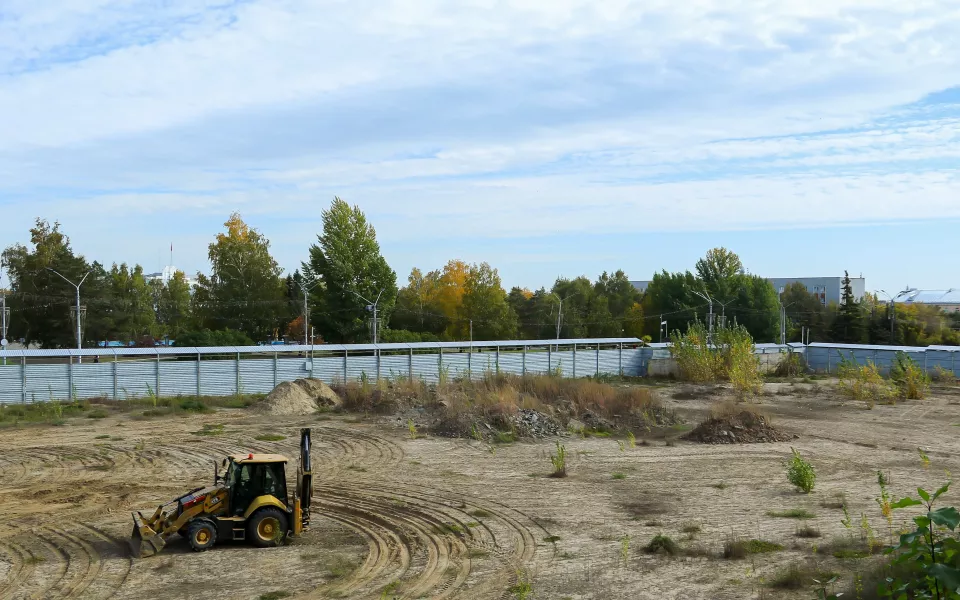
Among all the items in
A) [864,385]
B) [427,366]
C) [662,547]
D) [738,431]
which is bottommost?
[662,547]

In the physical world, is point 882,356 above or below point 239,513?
above

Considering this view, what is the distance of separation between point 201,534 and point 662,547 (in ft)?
25.6

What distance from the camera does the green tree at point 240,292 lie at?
75688mm

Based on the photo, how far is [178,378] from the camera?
122ft

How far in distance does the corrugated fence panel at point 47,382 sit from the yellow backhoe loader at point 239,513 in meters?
23.7

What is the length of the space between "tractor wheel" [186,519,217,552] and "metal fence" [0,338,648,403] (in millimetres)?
23161

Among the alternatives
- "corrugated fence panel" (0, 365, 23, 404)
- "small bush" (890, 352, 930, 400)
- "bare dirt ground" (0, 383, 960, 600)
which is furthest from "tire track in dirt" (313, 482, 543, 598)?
"small bush" (890, 352, 930, 400)

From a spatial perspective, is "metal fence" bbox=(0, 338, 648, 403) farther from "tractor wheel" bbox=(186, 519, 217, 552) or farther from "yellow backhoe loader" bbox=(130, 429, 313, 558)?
"tractor wheel" bbox=(186, 519, 217, 552)

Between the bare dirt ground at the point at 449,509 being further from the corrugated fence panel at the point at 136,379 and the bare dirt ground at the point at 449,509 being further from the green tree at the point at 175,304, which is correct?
the green tree at the point at 175,304

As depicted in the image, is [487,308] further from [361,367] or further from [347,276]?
[361,367]

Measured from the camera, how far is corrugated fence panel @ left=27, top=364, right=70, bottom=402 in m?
34.5

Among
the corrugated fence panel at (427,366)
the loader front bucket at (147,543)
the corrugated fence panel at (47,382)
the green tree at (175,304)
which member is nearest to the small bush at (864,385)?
the corrugated fence panel at (427,366)

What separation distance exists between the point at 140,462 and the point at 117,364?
49.1 ft

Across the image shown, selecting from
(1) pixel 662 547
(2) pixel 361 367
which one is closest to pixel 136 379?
(2) pixel 361 367
